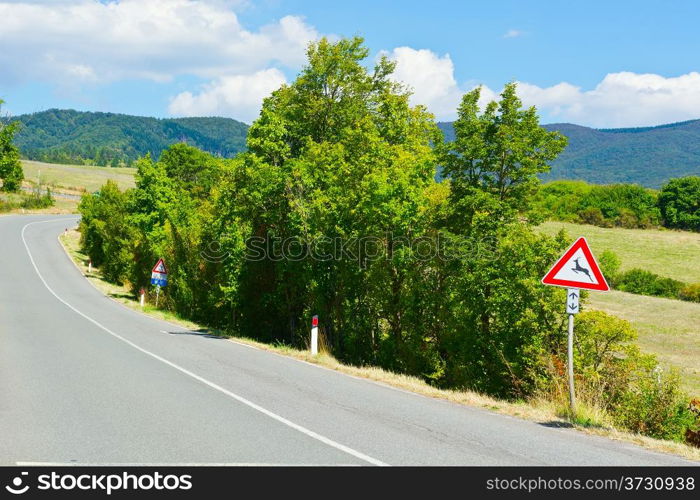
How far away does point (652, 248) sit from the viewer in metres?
85.8

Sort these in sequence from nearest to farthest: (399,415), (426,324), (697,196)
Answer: (399,415)
(426,324)
(697,196)

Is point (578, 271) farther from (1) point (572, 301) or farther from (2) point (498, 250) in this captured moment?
(2) point (498, 250)

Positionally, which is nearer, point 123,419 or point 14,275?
point 123,419

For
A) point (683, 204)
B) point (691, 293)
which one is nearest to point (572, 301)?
point (691, 293)

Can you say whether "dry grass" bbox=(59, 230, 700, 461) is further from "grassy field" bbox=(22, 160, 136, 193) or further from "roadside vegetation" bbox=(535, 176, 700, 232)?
"grassy field" bbox=(22, 160, 136, 193)

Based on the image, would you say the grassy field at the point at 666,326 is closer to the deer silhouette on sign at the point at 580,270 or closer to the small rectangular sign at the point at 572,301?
the small rectangular sign at the point at 572,301

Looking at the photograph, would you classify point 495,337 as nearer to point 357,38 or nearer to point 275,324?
point 275,324

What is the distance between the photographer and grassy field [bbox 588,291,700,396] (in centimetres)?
3346

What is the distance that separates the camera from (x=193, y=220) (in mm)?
38000

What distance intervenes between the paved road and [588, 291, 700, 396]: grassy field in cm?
2147

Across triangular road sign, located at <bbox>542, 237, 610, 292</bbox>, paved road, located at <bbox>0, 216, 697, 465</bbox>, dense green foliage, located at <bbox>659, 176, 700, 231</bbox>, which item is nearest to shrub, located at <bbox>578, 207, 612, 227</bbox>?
dense green foliage, located at <bbox>659, 176, 700, 231</bbox>

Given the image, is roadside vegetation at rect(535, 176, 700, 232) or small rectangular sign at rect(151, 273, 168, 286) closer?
small rectangular sign at rect(151, 273, 168, 286)

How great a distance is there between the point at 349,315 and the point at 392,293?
8.53 feet


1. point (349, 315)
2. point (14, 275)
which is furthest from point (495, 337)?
point (14, 275)
